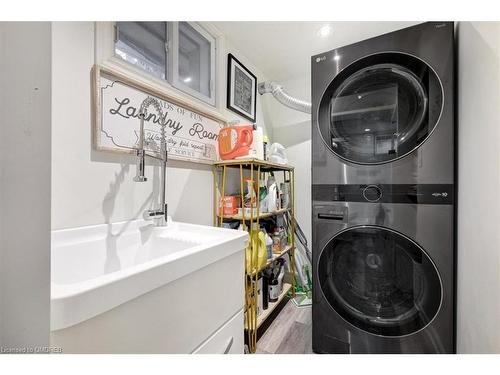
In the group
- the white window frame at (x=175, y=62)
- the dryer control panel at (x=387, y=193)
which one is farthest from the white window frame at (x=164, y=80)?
the dryer control panel at (x=387, y=193)

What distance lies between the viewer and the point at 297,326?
4.83ft

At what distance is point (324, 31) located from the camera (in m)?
1.47

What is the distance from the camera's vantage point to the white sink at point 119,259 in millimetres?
351

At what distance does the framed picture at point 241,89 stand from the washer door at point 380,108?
0.75m

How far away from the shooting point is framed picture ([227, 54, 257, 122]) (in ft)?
5.18

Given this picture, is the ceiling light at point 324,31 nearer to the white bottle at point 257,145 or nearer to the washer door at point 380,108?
the washer door at point 380,108

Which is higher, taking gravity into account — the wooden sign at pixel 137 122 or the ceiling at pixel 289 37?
the ceiling at pixel 289 37

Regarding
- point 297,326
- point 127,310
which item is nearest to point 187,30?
point 127,310

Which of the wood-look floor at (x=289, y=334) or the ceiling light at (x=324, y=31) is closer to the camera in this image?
the wood-look floor at (x=289, y=334)

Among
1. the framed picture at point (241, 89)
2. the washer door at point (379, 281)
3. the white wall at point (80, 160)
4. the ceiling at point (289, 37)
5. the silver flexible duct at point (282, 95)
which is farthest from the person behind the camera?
the silver flexible duct at point (282, 95)

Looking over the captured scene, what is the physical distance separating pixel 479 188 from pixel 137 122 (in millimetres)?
1380

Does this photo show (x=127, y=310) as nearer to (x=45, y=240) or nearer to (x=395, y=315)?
(x=45, y=240)

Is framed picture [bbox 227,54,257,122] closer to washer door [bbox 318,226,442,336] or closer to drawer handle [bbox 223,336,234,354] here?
washer door [bbox 318,226,442,336]

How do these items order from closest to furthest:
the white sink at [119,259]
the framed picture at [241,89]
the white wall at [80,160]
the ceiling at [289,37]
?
the white sink at [119,259] → the white wall at [80,160] → the ceiling at [289,37] → the framed picture at [241,89]
